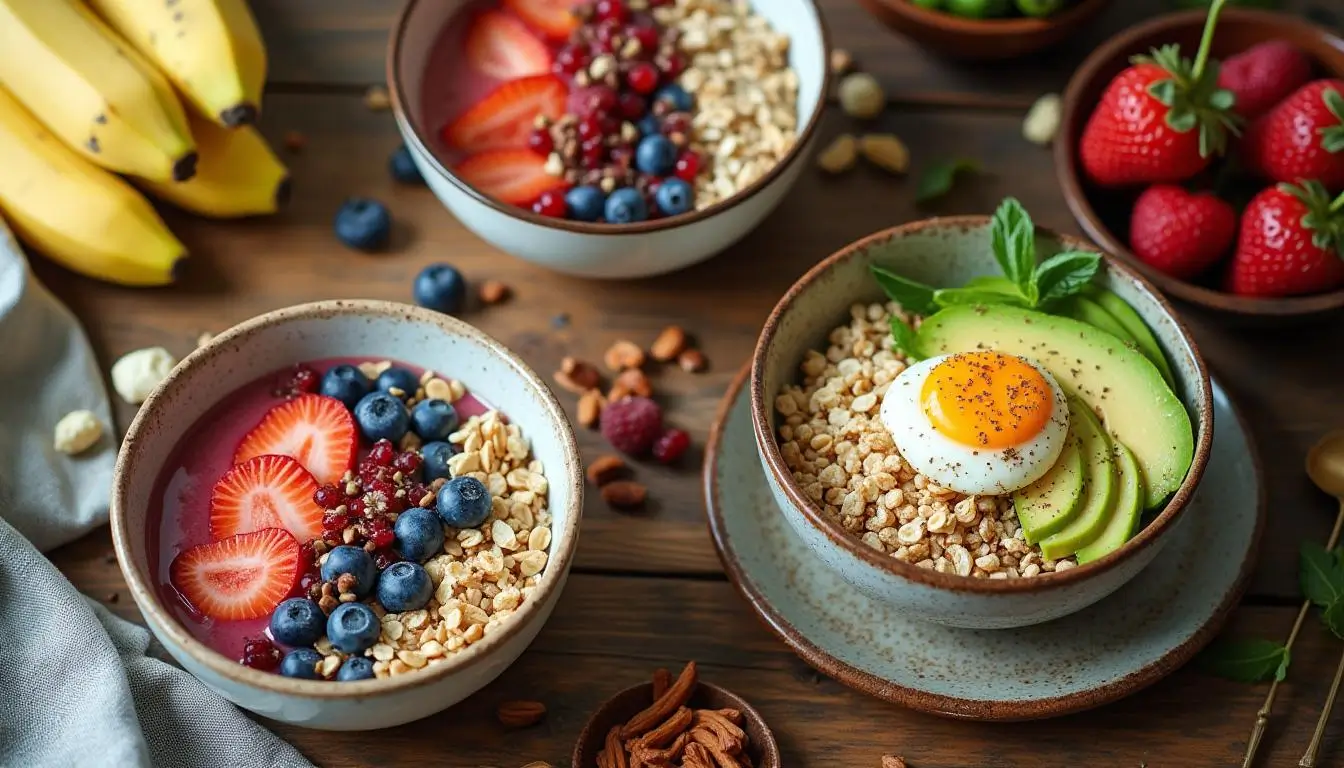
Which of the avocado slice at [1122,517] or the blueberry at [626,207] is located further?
the blueberry at [626,207]

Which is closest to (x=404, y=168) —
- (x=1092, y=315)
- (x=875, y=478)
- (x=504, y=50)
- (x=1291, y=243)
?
(x=504, y=50)

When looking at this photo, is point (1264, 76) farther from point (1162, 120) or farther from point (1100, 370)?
point (1100, 370)

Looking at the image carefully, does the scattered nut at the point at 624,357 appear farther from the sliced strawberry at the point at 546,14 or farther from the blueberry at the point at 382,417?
the sliced strawberry at the point at 546,14

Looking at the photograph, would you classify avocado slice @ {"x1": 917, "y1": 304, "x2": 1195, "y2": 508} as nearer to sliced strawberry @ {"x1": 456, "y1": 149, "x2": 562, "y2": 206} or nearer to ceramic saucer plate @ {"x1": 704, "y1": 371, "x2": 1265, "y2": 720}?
ceramic saucer plate @ {"x1": 704, "y1": 371, "x2": 1265, "y2": 720}

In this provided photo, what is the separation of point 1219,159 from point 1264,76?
0.42 ft

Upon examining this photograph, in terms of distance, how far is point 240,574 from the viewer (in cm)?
150

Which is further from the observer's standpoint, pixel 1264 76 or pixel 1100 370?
pixel 1264 76

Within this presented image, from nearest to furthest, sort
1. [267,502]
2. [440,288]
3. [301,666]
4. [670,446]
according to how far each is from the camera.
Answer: [301,666], [267,502], [670,446], [440,288]

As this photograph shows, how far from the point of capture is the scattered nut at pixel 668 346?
6.11ft

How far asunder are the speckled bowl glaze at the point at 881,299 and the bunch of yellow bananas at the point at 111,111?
83 centimetres

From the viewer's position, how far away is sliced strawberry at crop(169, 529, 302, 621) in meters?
1.49

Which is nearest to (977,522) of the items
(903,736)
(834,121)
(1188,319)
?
(903,736)

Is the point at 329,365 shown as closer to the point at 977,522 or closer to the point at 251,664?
the point at 251,664

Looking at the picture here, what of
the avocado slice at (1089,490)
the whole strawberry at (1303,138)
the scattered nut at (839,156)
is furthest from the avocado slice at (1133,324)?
the scattered nut at (839,156)
